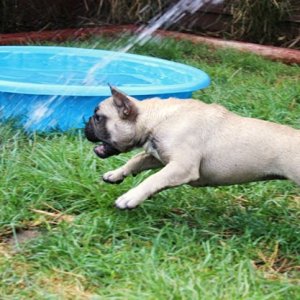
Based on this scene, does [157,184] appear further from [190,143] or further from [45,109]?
[45,109]

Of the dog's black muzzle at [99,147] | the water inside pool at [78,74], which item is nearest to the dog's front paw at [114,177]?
the dog's black muzzle at [99,147]

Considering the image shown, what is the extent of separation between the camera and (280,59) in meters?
8.80

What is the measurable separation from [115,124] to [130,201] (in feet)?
1.66

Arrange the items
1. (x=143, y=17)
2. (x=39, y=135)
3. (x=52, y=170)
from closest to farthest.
Answer: (x=52, y=170)
(x=39, y=135)
(x=143, y=17)

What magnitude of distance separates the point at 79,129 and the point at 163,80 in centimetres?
159

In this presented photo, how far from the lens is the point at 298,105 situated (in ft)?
21.5

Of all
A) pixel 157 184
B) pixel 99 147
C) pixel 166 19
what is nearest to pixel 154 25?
pixel 166 19

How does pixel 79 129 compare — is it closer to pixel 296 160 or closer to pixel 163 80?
pixel 163 80

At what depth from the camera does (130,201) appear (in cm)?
388

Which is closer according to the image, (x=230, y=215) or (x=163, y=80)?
(x=230, y=215)

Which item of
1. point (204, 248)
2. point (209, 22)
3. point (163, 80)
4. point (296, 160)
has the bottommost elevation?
point (209, 22)

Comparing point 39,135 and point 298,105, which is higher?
point 39,135

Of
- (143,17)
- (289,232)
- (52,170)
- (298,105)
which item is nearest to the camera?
(289,232)

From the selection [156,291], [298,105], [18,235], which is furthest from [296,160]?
[298,105]
